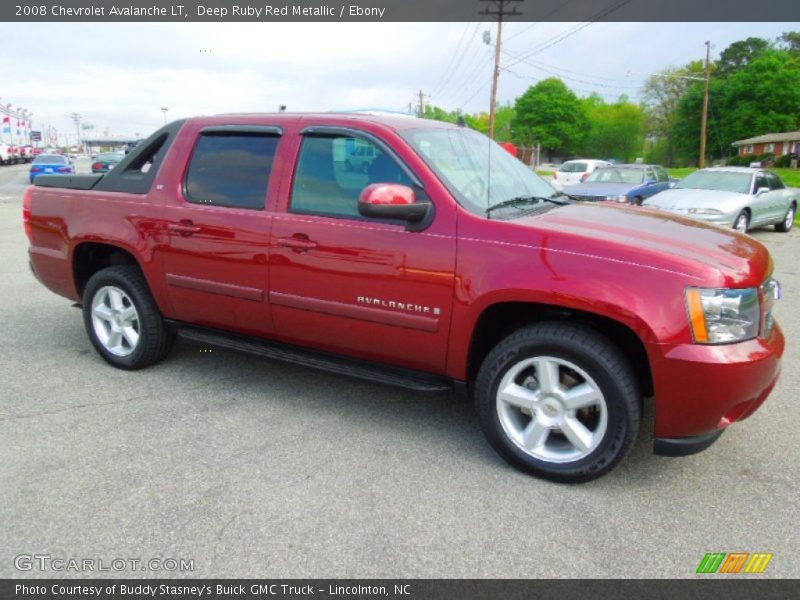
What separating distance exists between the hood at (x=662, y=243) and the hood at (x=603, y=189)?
1036 cm

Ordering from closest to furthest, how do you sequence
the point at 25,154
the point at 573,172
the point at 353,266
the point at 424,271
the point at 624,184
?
the point at 424,271 < the point at 353,266 < the point at 624,184 < the point at 573,172 < the point at 25,154

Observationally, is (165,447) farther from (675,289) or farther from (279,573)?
(675,289)

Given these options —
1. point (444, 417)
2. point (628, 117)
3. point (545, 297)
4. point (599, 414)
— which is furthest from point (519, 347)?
point (628, 117)


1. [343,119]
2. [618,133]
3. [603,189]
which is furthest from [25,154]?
[618,133]

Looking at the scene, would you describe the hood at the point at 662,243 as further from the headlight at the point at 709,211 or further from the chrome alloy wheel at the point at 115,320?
the headlight at the point at 709,211

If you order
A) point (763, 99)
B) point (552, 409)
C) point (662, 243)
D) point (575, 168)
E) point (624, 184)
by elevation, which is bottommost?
point (552, 409)

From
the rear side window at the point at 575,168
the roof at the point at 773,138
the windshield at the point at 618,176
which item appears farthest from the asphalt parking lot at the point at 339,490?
the roof at the point at 773,138

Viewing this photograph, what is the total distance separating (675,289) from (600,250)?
363 millimetres

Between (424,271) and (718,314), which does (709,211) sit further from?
(424,271)

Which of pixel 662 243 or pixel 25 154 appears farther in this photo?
pixel 25 154

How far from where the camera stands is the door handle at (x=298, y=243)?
137 inches

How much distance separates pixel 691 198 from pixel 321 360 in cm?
1032

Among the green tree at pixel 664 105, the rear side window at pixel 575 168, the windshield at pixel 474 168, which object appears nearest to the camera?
the windshield at pixel 474 168

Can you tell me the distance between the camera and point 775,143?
63.8 meters
